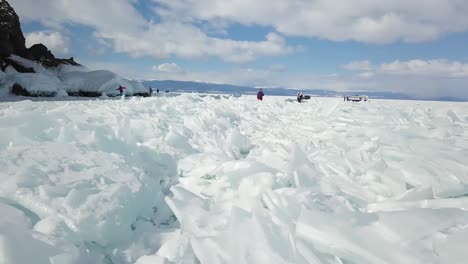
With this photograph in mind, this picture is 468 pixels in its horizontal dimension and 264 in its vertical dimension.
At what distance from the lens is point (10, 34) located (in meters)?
21.0

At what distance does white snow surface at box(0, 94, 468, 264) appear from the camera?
4.72 ft

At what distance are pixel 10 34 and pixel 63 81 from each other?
238 inches

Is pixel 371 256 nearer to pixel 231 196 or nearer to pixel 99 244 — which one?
pixel 231 196

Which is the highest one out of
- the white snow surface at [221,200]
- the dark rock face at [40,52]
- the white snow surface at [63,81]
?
the dark rock face at [40,52]

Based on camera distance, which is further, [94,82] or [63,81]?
[94,82]

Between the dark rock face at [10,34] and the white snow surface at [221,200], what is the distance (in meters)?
20.2

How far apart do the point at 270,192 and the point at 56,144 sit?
1.96m

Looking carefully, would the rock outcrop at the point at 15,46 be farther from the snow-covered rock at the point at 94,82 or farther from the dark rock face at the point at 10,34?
the snow-covered rock at the point at 94,82

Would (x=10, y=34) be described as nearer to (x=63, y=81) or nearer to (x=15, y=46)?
(x=15, y=46)

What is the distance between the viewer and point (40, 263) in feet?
4.26

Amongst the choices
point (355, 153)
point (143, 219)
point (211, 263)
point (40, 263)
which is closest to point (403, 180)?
point (355, 153)

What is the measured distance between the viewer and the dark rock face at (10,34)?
19203 mm

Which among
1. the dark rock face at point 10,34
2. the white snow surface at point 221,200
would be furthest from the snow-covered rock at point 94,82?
the white snow surface at point 221,200

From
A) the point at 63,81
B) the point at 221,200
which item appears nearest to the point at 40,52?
the point at 63,81
